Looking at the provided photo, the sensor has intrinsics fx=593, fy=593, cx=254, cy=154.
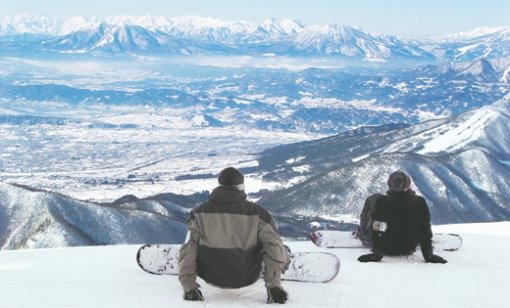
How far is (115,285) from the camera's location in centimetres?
1377

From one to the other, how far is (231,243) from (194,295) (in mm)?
1309

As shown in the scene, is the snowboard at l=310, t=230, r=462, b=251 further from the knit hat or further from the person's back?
the person's back

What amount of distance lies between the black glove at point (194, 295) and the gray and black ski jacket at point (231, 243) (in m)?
0.08

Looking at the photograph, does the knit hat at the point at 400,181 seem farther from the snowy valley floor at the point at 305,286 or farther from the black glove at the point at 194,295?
the black glove at the point at 194,295

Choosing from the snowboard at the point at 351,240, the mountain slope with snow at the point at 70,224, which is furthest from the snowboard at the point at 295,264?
the mountain slope with snow at the point at 70,224

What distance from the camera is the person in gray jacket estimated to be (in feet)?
39.5

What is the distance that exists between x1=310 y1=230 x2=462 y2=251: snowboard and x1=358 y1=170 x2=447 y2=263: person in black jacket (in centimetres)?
213

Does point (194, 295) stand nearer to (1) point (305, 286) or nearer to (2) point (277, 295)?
(2) point (277, 295)

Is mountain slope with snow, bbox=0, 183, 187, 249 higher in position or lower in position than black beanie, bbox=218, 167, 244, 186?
lower

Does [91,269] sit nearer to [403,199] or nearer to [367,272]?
[367,272]

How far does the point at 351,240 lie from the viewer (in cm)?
1917

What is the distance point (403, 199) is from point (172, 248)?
641cm

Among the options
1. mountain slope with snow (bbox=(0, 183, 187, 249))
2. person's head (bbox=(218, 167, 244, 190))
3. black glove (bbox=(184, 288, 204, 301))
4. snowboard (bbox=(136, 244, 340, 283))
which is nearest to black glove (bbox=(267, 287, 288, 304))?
black glove (bbox=(184, 288, 204, 301))

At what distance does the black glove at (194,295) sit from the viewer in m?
12.1
